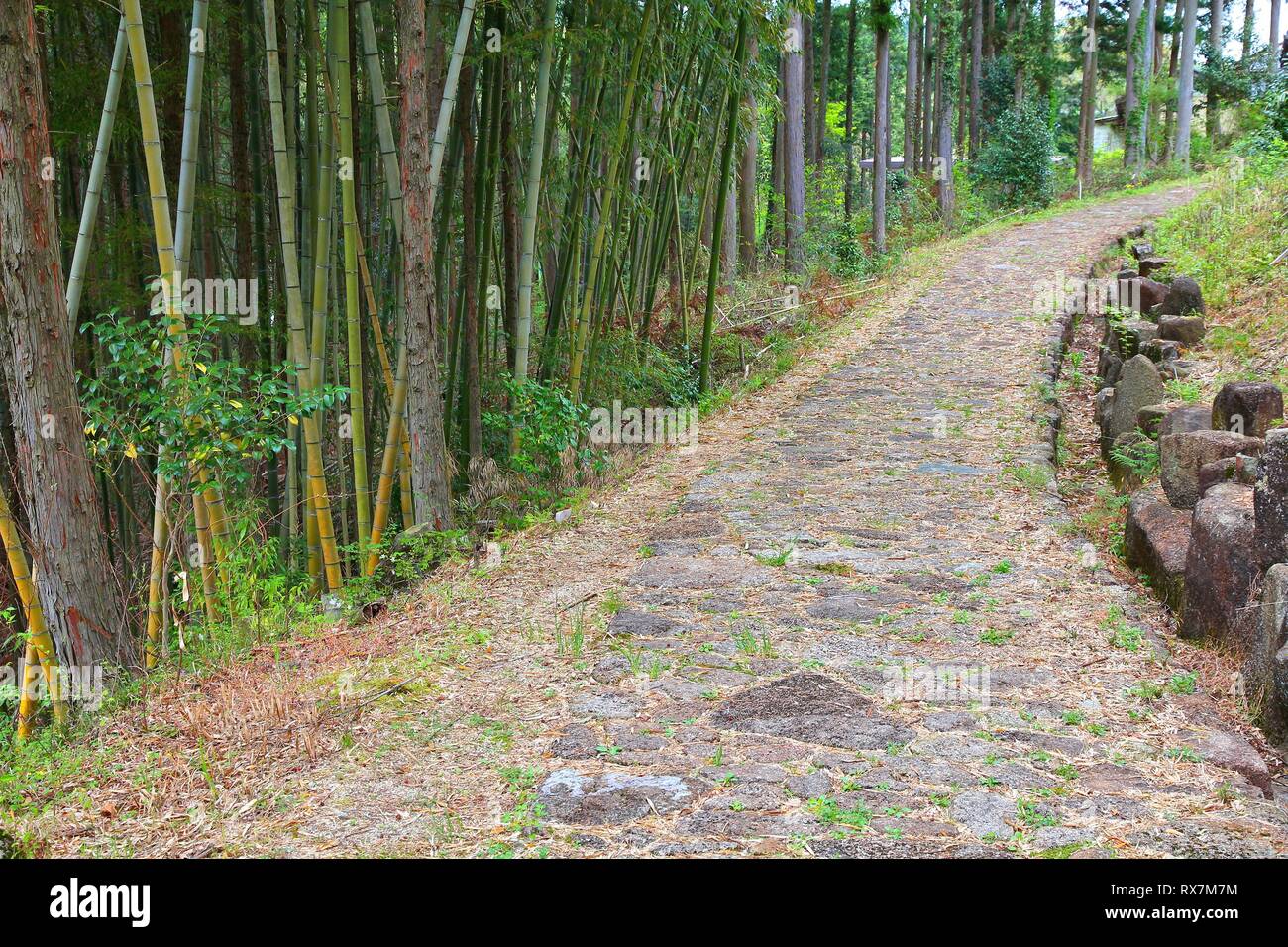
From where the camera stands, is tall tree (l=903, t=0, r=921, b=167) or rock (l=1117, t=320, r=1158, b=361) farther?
tall tree (l=903, t=0, r=921, b=167)

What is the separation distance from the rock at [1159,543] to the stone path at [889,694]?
0.21 m

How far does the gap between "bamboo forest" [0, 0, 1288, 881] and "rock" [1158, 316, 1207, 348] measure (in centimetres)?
4

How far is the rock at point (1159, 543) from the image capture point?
4.25 m

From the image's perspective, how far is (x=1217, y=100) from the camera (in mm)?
25000

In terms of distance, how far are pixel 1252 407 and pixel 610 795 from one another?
138 inches

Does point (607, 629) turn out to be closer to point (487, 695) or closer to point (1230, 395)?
point (487, 695)

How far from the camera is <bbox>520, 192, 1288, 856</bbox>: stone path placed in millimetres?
2678

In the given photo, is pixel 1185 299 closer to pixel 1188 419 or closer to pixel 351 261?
pixel 1188 419

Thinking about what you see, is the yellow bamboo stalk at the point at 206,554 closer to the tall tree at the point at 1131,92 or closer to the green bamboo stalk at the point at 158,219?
the green bamboo stalk at the point at 158,219

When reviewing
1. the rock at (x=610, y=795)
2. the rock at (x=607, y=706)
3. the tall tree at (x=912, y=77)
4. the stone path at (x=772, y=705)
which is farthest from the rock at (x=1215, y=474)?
the tall tree at (x=912, y=77)

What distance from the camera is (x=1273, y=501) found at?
11.3ft

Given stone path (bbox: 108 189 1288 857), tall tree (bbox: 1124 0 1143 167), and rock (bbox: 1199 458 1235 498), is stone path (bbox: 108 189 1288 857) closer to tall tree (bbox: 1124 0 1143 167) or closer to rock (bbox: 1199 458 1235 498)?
rock (bbox: 1199 458 1235 498)

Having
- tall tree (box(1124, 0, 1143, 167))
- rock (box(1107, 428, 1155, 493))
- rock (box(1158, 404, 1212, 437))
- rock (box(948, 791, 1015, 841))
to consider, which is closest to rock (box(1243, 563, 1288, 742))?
rock (box(948, 791, 1015, 841))
